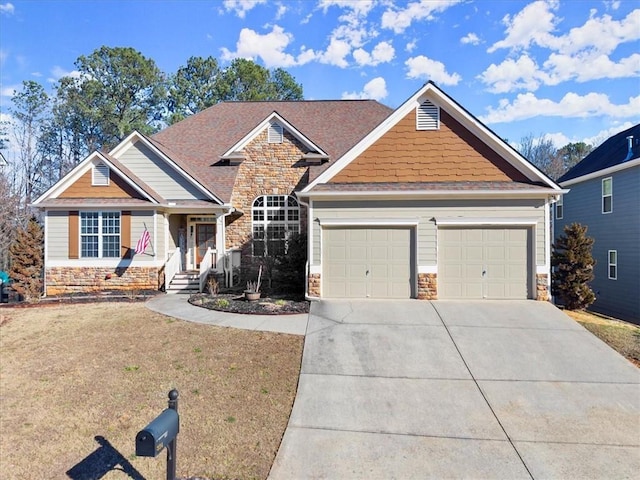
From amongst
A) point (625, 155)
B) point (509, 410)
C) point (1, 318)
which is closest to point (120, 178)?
point (1, 318)

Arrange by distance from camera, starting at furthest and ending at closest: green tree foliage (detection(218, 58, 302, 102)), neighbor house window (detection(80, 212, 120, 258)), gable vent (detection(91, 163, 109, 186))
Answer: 1. green tree foliage (detection(218, 58, 302, 102))
2. gable vent (detection(91, 163, 109, 186))
3. neighbor house window (detection(80, 212, 120, 258))

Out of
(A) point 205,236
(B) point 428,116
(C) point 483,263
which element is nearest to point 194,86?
(A) point 205,236

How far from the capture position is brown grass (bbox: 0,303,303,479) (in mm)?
4320

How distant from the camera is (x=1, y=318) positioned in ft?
32.8

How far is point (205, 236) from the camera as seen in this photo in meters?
15.8

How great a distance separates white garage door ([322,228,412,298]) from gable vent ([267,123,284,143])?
22.9ft

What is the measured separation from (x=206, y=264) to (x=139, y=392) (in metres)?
8.27

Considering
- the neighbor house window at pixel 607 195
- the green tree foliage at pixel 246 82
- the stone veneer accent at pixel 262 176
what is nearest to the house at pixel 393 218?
the stone veneer accent at pixel 262 176

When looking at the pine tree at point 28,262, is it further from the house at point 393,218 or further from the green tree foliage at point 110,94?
the green tree foliage at point 110,94

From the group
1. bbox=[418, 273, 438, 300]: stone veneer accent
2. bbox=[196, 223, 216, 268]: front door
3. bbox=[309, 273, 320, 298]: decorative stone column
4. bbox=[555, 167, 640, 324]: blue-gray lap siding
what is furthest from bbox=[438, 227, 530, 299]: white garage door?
bbox=[196, 223, 216, 268]: front door

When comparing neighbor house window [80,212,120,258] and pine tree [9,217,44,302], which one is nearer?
pine tree [9,217,44,302]

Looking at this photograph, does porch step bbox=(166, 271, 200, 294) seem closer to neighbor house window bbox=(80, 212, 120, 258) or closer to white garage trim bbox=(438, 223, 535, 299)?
neighbor house window bbox=(80, 212, 120, 258)

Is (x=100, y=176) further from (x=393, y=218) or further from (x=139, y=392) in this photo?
(x=393, y=218)

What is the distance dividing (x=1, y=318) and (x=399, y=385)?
11.1 meters
